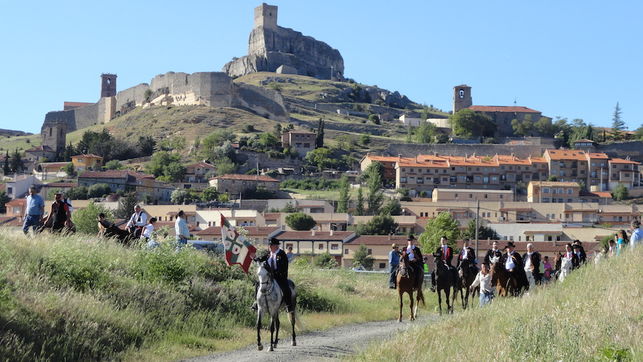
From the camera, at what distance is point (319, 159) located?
88.4 metres

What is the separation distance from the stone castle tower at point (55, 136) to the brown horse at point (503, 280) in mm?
88241

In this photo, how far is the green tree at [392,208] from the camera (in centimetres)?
6969

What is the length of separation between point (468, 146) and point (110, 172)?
36.9 meters

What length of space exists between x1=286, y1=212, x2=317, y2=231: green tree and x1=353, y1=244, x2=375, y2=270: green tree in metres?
10.9

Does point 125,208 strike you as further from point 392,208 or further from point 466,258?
point 466,258

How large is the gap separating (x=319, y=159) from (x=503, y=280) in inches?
2815

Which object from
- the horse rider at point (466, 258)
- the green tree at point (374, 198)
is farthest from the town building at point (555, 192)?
the horse rider at point (466, 258)

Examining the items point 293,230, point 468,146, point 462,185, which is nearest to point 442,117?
point 468,146

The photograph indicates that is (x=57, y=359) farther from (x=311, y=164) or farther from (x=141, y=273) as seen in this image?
(x=311, y=164)

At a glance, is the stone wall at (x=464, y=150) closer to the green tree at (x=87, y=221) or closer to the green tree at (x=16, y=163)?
the green tree at (x=16, y=163)

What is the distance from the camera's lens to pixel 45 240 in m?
15.1

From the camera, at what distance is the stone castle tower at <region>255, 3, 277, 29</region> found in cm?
13675

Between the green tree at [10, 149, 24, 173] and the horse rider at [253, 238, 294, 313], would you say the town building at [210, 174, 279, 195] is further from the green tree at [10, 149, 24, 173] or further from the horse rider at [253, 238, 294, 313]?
the horse rider at [253, 238, 294, 313]

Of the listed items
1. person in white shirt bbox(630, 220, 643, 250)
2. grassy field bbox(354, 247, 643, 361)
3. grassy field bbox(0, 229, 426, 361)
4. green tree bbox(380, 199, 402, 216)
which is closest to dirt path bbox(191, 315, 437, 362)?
grassy field bbox(0, 229, 426, 361)
